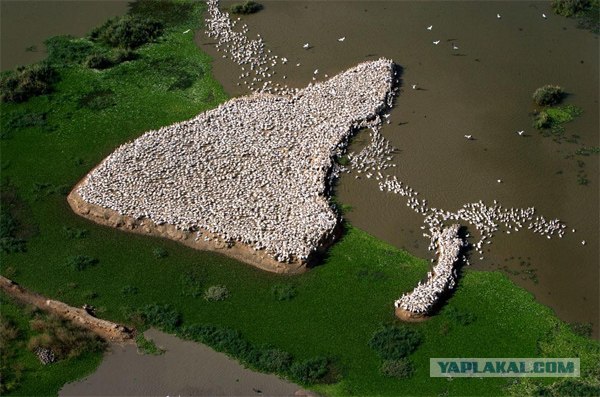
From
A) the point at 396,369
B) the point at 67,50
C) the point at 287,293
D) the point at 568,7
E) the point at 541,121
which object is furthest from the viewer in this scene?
the point at 568,7

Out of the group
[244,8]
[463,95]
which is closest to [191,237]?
[463,95]

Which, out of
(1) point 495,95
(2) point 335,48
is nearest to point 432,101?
(1) point 495,95

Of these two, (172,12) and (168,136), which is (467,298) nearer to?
(168,136)

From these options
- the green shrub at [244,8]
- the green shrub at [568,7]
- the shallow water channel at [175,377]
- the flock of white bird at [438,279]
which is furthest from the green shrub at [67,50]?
the green shrub at [568,7]

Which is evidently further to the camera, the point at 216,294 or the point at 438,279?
the point at 438,279

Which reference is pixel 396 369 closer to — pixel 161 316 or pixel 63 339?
pixel 161 316

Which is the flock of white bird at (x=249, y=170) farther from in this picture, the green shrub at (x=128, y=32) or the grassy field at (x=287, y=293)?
the green shrub at (x=128, y=32)

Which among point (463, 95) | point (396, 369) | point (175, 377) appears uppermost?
point (463, 95)
